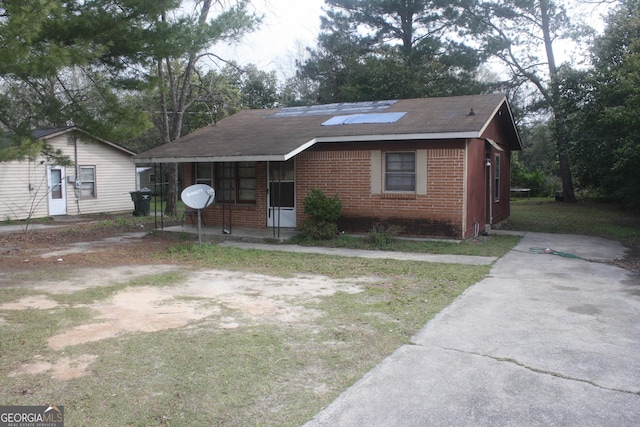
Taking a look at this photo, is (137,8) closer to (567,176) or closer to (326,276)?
(326,276)

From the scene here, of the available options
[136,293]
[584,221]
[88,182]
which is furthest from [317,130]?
[88,182]

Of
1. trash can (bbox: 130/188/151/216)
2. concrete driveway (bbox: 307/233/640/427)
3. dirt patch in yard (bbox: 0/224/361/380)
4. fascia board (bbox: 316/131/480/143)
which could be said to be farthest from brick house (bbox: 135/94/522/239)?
trash can (bbox: 130/188/151/216)

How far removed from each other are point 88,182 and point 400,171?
15046 mm

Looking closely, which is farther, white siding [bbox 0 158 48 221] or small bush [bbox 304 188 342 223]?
white siding [bbox 0 158 48 221]

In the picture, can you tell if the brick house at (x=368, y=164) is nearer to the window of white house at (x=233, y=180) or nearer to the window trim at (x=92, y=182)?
the window of white house at (x=233, y=180)

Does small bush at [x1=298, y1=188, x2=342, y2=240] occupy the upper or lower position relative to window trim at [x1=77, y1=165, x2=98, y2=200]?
lower

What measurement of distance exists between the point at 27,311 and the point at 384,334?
4286mm

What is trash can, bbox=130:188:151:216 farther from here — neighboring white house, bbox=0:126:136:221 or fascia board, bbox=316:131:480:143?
fascia board, bbox=316:131:480:143

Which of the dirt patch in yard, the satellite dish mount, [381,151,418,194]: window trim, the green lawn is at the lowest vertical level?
the dirt patch in yard

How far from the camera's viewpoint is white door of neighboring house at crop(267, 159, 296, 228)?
14250mm

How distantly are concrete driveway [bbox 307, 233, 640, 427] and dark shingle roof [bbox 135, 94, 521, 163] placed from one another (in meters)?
5.47

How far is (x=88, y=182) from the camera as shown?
22.2 metres

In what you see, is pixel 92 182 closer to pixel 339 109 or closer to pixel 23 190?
pixel 23 190

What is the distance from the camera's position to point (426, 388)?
4051mm
